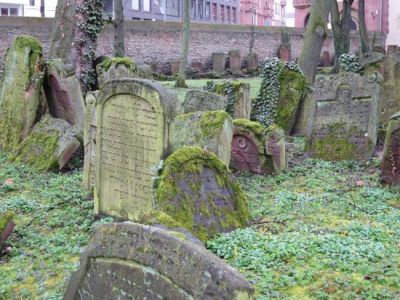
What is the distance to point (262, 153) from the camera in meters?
9.41

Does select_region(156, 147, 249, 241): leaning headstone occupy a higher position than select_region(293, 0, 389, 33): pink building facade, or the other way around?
select_region(293, 0, 389, 33): pink building facade

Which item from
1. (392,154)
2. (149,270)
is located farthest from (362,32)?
(149,270)

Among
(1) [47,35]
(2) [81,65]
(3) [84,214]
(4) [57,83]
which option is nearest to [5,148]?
(4) [57,83]

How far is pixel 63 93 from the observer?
1086 centimetres

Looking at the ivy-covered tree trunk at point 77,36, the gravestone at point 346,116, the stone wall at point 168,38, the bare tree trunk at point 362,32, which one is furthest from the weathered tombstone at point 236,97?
the bare tree trunk at point 362,32

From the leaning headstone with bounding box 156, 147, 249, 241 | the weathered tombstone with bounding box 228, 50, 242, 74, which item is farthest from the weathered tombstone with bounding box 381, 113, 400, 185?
the weathered tombstone with bounding box 228, 50, 242, 74

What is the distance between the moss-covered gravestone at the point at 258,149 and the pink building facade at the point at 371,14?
43.1 meters

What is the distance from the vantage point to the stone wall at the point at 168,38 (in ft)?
81.9

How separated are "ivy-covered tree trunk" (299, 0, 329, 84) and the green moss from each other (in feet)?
28.5

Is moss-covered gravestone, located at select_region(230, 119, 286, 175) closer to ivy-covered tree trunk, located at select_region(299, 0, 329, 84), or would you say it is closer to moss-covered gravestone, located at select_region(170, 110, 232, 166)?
moss-covered gravestone, located at select_region(170, 110, 232, 166)

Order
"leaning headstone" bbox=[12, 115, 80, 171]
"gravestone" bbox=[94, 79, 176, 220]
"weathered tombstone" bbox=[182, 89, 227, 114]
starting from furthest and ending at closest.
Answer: "weathered tombstone" bbox=[182, 89, 227, 114]
"leaning headstone" bbox=[12, 115, 80, 171]
"gravestone" bbox=[94, 79, 176, 220]

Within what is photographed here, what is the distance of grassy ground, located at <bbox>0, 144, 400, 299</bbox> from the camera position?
4.86 metres

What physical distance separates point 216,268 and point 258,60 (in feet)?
105

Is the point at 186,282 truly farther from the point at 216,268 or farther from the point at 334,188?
the point at 334,188
